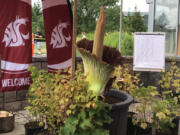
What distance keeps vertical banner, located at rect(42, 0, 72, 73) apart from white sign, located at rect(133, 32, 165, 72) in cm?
195

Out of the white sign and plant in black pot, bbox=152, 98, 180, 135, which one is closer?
plant in black pot, bbox=152, 98, 180, 135

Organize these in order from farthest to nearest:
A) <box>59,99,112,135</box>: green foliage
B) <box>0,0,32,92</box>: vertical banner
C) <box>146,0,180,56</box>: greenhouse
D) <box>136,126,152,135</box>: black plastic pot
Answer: <box>146,0,180,56</box>: greenhouse, <box>0,0,32,92</box>: vertical banner, <box>136,126,152,135</box>: black plastic pot, <box>59,99,112,135</box>: green foliage

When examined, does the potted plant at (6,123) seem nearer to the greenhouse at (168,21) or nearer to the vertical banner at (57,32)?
the vertical banner at (57,32)

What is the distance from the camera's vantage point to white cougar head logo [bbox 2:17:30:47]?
353cm

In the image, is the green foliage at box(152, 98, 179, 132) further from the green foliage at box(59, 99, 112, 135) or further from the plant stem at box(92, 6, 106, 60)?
the plant stem at box(92, 6, 106, 60)

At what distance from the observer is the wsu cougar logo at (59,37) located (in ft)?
13.0

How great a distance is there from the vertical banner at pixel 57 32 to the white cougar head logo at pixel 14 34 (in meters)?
0.42

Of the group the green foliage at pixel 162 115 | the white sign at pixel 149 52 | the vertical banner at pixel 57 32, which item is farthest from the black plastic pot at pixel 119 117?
the white sign at pixel 149 52

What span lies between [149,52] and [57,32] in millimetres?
2399

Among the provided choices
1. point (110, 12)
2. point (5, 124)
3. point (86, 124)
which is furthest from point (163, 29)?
point (110, 12)

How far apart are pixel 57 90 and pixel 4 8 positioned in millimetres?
1931

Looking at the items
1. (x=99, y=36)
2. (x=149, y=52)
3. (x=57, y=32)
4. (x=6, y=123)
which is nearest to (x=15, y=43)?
(x=57, y=32)

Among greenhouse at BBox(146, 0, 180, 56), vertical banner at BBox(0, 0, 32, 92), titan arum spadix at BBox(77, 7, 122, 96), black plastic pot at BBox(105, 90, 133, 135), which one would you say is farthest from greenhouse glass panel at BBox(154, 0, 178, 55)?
titan arum spadix at BBox(77, 7, 122, 96)

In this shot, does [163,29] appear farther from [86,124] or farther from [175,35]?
[86,124]
